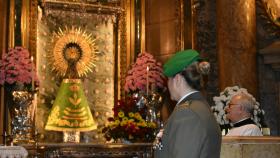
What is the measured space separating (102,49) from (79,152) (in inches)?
167

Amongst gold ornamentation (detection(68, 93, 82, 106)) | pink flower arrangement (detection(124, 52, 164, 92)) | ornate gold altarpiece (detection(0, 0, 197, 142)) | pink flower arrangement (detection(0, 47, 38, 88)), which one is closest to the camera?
pink flower arrangement (detection(0, 47, 38, 88))

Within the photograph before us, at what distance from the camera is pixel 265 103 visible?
10453 mm

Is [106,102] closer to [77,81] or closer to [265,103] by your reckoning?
[77,81]

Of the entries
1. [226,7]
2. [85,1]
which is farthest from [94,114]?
[226,7]

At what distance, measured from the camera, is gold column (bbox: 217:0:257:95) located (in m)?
9.82

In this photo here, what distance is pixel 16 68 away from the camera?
8539 mm

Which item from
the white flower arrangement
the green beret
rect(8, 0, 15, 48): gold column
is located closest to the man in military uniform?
the green beret

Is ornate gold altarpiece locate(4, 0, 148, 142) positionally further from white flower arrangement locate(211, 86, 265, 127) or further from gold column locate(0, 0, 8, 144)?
white flower arrangement locate(211, 86, 265, 127)

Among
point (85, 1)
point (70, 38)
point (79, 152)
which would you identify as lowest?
point (79, 152)

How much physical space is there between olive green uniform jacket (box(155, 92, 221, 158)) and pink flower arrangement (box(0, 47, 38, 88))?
555cm

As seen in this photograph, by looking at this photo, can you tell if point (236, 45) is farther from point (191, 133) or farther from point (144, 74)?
point (191, 133)

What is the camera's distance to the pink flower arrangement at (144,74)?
9.46 m

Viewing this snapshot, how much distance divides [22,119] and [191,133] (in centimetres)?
485

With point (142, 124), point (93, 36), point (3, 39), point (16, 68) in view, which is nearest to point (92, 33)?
point (93, 36)
